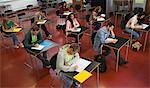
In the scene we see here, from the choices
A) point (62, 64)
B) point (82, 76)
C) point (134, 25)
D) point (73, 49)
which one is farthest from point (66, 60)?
point (134, 25)


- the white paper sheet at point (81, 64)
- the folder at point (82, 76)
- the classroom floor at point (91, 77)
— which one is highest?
the white paper sheet at point (81, 64)

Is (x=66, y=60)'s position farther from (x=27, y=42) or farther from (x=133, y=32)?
(x=133, y=32)

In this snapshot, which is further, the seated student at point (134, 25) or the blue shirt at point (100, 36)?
the seated student at point (134, 25)

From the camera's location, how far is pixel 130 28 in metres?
4.78

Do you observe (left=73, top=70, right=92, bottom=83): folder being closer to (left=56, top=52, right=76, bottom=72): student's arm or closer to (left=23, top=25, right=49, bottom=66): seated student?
(left=56, top=52, right=76, bottom=72): student's arm

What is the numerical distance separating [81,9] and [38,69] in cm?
472

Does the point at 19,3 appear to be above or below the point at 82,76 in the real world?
above

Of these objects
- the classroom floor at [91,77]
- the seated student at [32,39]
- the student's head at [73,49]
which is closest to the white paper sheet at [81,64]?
the student's head at [73,49]

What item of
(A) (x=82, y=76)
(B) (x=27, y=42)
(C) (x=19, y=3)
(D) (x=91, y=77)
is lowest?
(D) (x=91, y=77)

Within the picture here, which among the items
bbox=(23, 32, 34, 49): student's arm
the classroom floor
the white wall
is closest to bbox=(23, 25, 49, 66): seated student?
bbox=(23, 32, 34, 49): student's arm

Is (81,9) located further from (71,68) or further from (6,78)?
(71,68)

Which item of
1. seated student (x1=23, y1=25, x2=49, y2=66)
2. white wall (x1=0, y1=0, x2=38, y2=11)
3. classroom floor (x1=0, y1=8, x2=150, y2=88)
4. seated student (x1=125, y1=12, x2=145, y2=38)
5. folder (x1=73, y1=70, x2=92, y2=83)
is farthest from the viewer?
white wall (x1=0, y1=0, x2=38, y2=11)

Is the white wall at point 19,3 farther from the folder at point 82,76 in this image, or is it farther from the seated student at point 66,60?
the folder at point 82,76

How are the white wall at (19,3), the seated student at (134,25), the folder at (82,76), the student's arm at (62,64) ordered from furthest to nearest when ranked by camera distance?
the white wall at (19,3), the seated student at (134,25), the student's arm at (62,64), the folder at (82,76)
